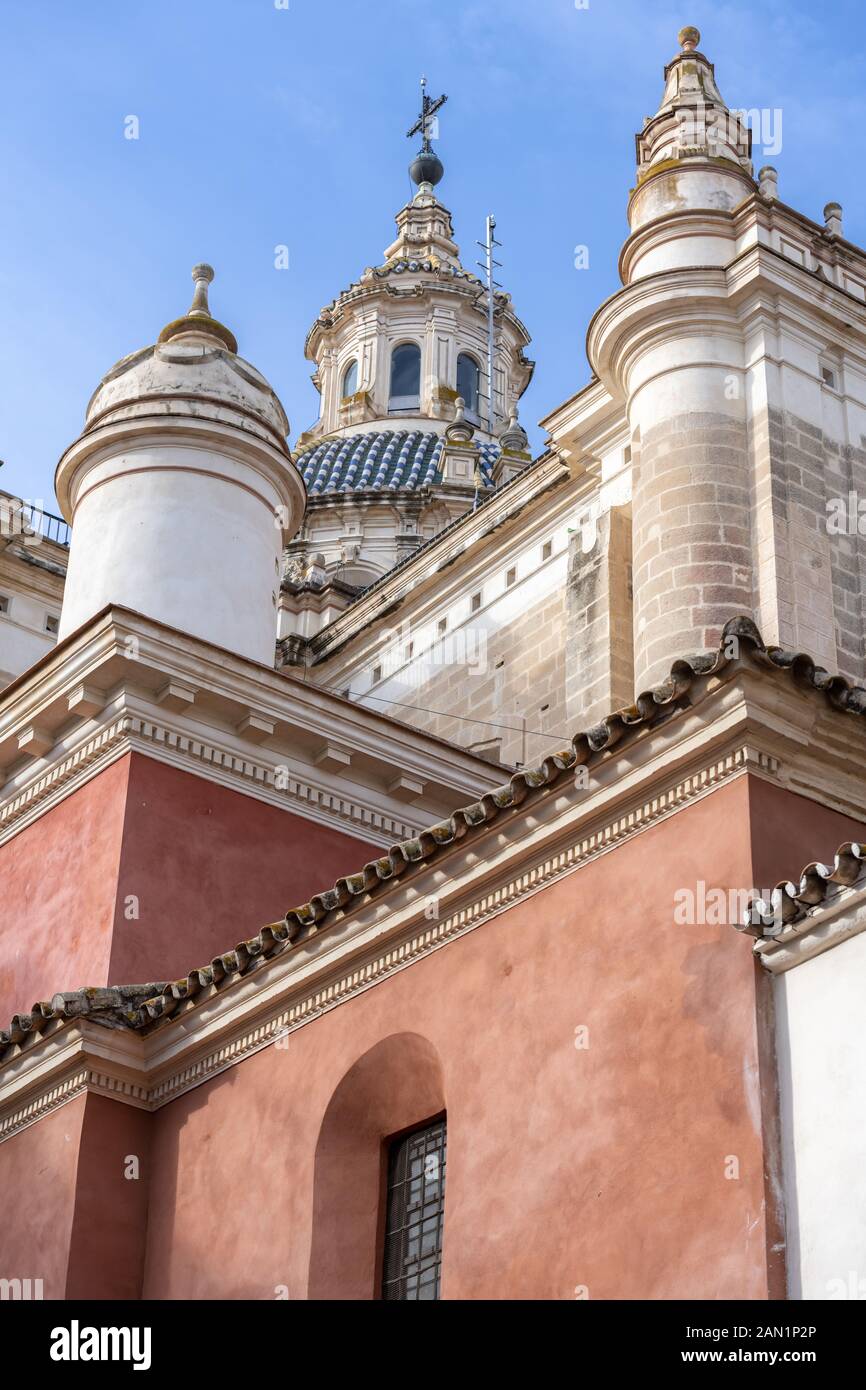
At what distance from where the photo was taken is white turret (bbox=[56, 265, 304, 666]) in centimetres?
2105

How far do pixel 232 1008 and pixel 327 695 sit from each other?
4964 millimetres

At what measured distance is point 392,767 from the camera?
19.2 meters

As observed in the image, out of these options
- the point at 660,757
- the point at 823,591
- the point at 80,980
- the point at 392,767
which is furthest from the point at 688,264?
the point at 660,757

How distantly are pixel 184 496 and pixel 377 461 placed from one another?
2989 cm

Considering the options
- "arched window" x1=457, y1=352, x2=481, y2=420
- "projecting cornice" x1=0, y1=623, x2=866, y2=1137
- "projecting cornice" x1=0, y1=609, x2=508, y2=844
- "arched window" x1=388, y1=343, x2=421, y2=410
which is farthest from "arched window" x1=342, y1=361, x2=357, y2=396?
"projecting cornice" x1=0, y1=623, x2=866, y2=1137

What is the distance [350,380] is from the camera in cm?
5650

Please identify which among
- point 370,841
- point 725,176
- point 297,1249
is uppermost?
point 725,176

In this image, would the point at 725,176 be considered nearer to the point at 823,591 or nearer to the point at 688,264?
the point at 688,264

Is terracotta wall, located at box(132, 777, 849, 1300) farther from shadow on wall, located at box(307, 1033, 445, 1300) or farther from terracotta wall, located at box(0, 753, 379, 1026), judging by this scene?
terracotta wall, located at box(0, 753, 379, 1026)

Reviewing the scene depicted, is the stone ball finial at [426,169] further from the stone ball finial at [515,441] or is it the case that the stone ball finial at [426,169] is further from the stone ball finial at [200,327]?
the stone ball finial at [200,327]

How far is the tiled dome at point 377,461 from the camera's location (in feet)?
164

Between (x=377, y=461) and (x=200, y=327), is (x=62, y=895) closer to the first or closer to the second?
(x=200, y=327)

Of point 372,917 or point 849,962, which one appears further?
point 372,917

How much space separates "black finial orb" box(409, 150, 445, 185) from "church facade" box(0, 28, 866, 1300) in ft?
119
